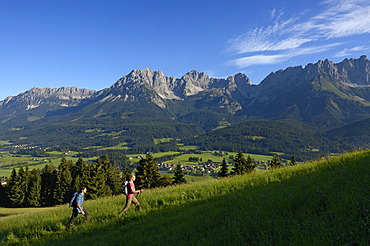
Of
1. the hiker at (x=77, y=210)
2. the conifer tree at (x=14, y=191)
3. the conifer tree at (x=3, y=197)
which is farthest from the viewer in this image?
the conifer tree at (x=3, y=197)

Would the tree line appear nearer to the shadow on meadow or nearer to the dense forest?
the dense forest

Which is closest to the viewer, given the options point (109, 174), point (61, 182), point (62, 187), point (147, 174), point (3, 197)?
point (147, 174)

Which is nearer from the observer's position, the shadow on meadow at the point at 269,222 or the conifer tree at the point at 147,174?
A: the shadow on meadow at the point at 269,222

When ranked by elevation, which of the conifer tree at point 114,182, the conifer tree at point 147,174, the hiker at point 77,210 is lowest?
the conifer tree at point 114,182

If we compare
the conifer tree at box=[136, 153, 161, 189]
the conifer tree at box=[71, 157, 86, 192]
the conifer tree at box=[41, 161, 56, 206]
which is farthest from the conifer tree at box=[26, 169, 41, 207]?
the conifer tree at box=[136, 153, 161, 189]

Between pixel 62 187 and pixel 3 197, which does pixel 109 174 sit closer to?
pixel 62 187

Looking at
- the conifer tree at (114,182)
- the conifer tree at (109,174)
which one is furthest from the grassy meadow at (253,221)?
the conifer tree at (114,182)

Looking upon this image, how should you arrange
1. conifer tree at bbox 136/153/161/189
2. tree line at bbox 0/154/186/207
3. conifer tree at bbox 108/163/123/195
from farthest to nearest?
conifer tree at bbox 108/163/123/195
tree line at bbox 0/154/186/207
conifer tree at bbox 136/153/161/189

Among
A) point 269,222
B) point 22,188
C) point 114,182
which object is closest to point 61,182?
point 22,188

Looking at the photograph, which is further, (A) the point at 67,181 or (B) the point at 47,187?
(B) the point at 47,187

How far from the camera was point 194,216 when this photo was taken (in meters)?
8.47

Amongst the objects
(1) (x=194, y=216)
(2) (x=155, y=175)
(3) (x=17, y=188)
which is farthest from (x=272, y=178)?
(3) (x=17, y=188)

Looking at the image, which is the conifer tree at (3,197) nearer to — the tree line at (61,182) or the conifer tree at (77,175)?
the tree line at (61,182)

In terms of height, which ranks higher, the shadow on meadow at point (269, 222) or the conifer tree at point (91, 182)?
the shadow on meadow at point (269, 222)
